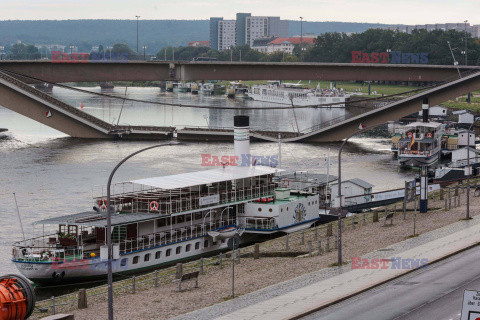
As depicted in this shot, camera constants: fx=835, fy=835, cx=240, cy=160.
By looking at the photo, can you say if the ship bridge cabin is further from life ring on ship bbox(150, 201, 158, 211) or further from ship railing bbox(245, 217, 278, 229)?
ship railing bbox(245, 217, 278, 229)

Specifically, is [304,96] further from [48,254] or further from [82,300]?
[82,300]

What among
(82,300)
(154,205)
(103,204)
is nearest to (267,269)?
(154,205)

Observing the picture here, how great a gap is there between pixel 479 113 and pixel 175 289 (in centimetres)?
11366

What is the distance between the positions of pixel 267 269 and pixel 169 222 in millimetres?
9180

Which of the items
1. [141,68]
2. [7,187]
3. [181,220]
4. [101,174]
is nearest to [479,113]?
[141,68]

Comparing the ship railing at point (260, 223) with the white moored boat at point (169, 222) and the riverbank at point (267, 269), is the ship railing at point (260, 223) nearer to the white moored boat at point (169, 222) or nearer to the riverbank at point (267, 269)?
the white moored boat at point (169, 222)

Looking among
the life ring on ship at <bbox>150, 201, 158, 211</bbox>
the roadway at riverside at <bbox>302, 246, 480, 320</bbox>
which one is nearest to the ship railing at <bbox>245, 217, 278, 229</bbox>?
the life ring on ship at <bbox>150, 201, 158, 211</bbox>

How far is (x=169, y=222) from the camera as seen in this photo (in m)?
46.8

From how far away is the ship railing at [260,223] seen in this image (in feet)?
170

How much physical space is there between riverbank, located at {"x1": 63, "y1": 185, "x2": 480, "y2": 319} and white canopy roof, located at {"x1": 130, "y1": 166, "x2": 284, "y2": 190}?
16.3ft

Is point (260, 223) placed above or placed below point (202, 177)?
below

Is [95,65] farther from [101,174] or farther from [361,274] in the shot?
[361,274]

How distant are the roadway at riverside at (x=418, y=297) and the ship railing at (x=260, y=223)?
16.7m

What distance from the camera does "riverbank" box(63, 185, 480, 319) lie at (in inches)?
1271
